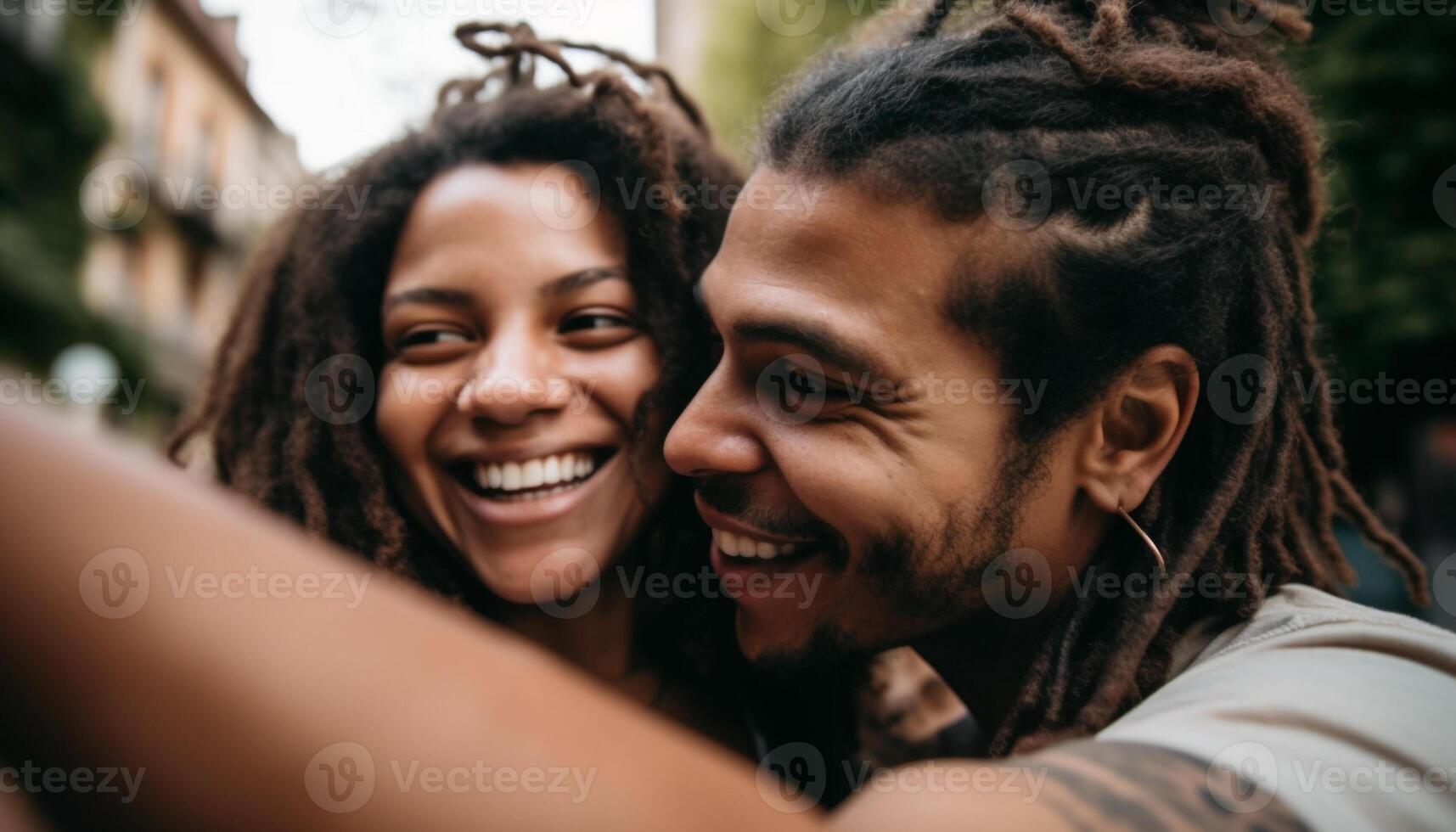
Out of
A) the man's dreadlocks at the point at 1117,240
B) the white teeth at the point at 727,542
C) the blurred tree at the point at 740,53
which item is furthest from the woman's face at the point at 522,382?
the blurred tree at the point at 740,53

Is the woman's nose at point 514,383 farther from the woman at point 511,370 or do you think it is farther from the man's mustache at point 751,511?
the man's mustache at point 751,511

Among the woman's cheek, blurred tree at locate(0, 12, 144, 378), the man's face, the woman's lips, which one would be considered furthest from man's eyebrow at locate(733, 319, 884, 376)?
blurred tree at locate(0, 12, 144, 378)

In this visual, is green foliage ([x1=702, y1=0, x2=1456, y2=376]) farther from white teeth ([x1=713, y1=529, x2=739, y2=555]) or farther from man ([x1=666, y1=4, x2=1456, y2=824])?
white teeth ([x1=713, y1=529, x2=739, y2=555])

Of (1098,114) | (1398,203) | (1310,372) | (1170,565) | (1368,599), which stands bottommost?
(1368,599)

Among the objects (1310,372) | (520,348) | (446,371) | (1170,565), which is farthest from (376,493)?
(1310,372)

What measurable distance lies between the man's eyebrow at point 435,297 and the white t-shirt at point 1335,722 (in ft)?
6.04

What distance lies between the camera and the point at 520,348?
251 cm

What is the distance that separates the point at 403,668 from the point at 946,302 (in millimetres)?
1570

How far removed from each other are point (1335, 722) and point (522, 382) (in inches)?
71.6

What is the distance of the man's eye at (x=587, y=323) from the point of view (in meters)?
2.61

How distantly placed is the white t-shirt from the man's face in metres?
0.58

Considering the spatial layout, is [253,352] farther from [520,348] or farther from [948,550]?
[948,550]

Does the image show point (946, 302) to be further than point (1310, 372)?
No

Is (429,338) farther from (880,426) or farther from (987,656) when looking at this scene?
(987,656)
